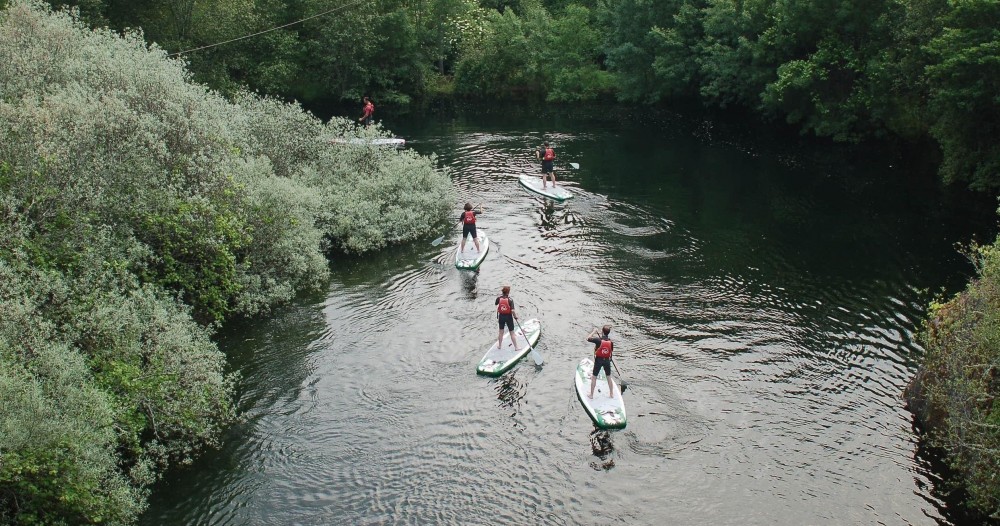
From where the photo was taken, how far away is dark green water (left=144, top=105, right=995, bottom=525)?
15852mm

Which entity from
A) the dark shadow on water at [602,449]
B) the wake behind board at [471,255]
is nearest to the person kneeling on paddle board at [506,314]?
the dark shadow on water at [602,449]

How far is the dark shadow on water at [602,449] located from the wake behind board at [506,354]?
354cm

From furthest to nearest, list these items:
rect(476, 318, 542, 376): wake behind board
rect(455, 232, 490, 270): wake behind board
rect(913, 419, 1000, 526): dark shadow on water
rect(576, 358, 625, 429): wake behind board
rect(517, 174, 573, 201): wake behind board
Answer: rect(517, 174, 573, 201): wake behind board < rect(455, 232, 490, 270): wake behind board < rect(476, 318, 542, 376): wake behind board < rect(576, 358, 625, 429): wake behind board < rect(913, 419, 1000, 526): dark shadow on water

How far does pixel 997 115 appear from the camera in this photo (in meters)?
32.1

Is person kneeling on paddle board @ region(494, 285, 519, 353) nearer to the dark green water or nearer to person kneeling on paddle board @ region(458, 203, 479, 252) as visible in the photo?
the dark green water

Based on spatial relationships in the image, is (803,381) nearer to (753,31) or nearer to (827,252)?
(827,252)

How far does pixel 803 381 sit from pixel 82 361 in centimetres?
1697

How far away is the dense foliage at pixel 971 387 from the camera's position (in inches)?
585

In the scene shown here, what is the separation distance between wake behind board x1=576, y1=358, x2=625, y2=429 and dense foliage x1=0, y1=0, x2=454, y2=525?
8.69 metres

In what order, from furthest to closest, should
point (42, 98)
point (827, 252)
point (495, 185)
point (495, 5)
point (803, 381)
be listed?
1. point (495, 5)
2. point (495, 185)
3. point (827, 252)
4. point (42, 98)
5. point (803, 381)

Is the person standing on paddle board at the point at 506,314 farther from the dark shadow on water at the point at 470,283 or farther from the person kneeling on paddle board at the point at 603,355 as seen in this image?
the dark shadow on water at the point at 470,283

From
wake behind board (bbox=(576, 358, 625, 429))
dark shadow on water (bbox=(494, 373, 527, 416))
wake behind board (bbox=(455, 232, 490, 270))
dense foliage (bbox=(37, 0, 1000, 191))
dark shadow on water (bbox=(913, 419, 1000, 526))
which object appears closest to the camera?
dark shadow on water (bbox=(913, 419, 1000, 526))

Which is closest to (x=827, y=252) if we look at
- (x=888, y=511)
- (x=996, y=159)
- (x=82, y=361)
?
(x=996, y=159)

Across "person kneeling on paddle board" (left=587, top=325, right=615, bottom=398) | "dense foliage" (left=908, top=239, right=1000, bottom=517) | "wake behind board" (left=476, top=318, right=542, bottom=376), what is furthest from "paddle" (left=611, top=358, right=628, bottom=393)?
"dense foliage" (left=908, top=239, right=1000, bottom=517)
